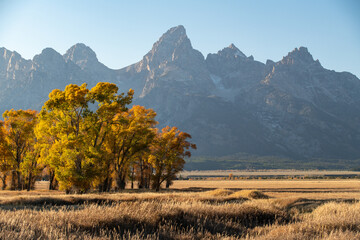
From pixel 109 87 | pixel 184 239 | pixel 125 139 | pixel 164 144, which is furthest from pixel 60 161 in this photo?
pixel 184 239

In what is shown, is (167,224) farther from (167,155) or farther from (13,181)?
(13,181)

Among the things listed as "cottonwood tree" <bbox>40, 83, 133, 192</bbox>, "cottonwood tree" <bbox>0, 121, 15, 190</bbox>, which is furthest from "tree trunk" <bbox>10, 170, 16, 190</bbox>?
"cottonwood tree" <bbox>40, 83, 133, 192</bbox>

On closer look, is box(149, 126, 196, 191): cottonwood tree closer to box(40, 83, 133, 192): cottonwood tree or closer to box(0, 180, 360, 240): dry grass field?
box(40, 83, 133, 192): cottonwood tree

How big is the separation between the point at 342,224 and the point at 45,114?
31.5m

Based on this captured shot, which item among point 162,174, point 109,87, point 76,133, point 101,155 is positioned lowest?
point 162,174

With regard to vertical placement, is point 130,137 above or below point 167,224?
above

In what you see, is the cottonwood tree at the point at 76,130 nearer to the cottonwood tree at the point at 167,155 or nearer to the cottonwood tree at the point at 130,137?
the cottonwood tree at the point at 130,137

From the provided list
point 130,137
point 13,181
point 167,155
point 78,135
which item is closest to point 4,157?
point 13,181

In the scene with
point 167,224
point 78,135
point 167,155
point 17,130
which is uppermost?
point 17,130

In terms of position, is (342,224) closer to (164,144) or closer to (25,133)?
(164,144)

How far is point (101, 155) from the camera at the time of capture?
36.6m

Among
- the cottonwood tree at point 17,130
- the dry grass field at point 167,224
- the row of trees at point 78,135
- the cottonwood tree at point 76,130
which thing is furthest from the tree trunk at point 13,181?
the dry grass field at point 167,224

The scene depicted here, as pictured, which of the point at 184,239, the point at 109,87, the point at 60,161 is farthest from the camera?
the point at 109,87

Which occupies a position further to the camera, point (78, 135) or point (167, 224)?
point (78, 135)
